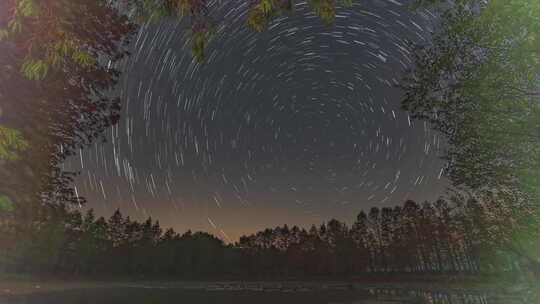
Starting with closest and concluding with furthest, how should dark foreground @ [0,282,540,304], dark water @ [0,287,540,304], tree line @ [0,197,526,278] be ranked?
1. dark water @ [0,287,540,304]
2. dark foreground @ [0,282,540,304]
3. tree line @ [0,197,526,278]

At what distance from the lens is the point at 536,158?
27.5ft

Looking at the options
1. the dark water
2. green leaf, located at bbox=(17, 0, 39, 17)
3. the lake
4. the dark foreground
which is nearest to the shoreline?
the dark foreground

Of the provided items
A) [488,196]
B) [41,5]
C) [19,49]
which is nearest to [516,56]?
[488,196]

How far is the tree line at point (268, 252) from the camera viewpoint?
9131cm

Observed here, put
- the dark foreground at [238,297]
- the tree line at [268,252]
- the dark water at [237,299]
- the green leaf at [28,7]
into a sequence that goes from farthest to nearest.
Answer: the tree line at [268,252] < the dark foreground at [238,297] < the dark water at [237,299] < the green leaf at [28,7]

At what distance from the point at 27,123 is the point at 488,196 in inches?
525

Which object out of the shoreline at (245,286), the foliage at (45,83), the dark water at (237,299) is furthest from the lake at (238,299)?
the foliage at (45,83)

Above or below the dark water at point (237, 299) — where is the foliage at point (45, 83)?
above

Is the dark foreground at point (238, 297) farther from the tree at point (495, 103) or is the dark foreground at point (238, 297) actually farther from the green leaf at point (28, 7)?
the green leaf at point (28, 7)

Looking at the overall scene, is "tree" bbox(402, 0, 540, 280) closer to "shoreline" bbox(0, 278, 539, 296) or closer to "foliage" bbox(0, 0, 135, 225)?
"foliage" bbox(0, 0, 135, 225)

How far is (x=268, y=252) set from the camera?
424ft

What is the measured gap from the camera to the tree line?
300 ft

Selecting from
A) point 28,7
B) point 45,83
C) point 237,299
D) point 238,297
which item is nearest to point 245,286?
point 238,297

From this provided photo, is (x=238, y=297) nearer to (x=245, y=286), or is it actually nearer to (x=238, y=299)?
(x=238, y=299)
